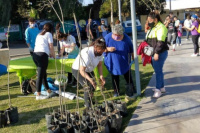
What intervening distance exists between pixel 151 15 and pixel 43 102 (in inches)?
114

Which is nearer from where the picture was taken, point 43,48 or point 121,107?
point 121,107

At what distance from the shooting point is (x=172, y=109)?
14.5ft

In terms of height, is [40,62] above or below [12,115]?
above

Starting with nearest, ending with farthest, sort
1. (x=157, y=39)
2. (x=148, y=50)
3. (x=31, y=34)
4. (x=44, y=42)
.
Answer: (x=157, y=39), (x=148, y=50), (x=44, y=42), (x=31, y=34)

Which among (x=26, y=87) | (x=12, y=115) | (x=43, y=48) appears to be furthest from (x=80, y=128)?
(x=26, y=87)

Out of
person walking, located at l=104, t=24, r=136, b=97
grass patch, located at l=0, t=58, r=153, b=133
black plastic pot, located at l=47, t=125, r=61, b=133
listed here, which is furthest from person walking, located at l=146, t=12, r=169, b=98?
black plastic pot, located at l=47, t=125, r=61, b=133

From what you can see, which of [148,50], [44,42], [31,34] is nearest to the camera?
[148,50]

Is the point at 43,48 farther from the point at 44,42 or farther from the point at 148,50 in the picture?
the point at 148,50

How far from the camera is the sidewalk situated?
374 cm

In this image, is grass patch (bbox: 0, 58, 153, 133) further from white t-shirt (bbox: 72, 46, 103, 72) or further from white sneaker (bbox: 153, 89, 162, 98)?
white t-shirt (bbox: 72, 46, 103, 72)

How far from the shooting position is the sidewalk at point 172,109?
3742mm

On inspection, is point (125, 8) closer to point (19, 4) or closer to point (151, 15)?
point (19, 4)

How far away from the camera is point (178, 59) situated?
9.20 metres

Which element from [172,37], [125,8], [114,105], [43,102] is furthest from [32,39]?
[125,8]
